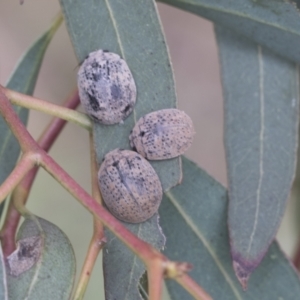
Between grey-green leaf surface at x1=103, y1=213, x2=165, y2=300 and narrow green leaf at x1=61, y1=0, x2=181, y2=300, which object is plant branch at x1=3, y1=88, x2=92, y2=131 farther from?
grey-green leaf surface at x1=103, y1=213, x2=165, y2=300

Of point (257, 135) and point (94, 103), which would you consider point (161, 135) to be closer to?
point (94, 103)

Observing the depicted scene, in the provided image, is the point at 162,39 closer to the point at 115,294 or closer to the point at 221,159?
the point at 115,294

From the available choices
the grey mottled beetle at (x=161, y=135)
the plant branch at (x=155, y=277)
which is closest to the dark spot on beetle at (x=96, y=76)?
the grey mottled beetle at (x=161, y=135)

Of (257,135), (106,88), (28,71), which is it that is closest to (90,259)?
(106,88)

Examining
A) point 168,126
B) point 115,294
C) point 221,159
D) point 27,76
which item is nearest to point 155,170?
point 168,126

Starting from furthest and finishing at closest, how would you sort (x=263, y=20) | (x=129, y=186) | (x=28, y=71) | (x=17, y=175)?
(x=28, y=71), (x=263, y=20), (x=129, y=186), (x=17, y=175)

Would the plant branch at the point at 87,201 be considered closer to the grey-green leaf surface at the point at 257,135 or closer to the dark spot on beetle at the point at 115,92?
the dark spot on beetle at the point at 115,92
